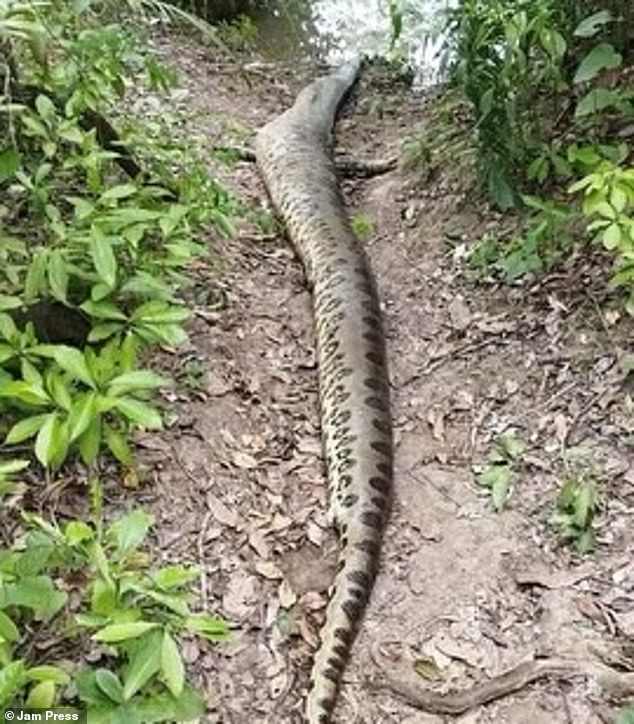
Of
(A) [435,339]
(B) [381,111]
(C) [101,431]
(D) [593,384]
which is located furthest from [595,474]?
(B) [381,111]

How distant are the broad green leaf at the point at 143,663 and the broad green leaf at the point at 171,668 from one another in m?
0.02

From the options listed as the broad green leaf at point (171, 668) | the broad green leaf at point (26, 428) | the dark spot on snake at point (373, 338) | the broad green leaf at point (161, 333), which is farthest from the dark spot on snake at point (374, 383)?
the broad green leaf at point (171, 668)

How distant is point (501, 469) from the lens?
3.83 m

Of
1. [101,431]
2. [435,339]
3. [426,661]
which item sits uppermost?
[435,339]

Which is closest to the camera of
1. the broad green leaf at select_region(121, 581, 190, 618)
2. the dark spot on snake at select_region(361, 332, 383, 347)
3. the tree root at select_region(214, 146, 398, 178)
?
the broad green leaf at select_region(121, 581, 190, 618)

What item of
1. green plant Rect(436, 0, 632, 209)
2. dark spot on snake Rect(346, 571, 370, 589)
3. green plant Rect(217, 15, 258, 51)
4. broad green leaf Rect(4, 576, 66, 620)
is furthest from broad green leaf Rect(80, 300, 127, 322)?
green plant Rect(217, 15, 258, 51)

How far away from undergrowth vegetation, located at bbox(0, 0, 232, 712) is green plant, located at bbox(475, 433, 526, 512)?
1150 mm

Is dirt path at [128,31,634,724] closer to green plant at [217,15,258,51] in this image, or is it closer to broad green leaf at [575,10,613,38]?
broad green leaf at [575,10,613,38]

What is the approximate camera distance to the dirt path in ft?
10.5

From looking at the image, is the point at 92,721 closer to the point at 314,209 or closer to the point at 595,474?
the point at 595,474

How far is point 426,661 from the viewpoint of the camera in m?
3.23

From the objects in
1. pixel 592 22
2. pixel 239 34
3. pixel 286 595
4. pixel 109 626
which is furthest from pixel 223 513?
pixel 239 34

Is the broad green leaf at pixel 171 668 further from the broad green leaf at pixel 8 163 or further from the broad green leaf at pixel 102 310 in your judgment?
the broad green leaf at pixel 8 163

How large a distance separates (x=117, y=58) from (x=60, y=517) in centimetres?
205
